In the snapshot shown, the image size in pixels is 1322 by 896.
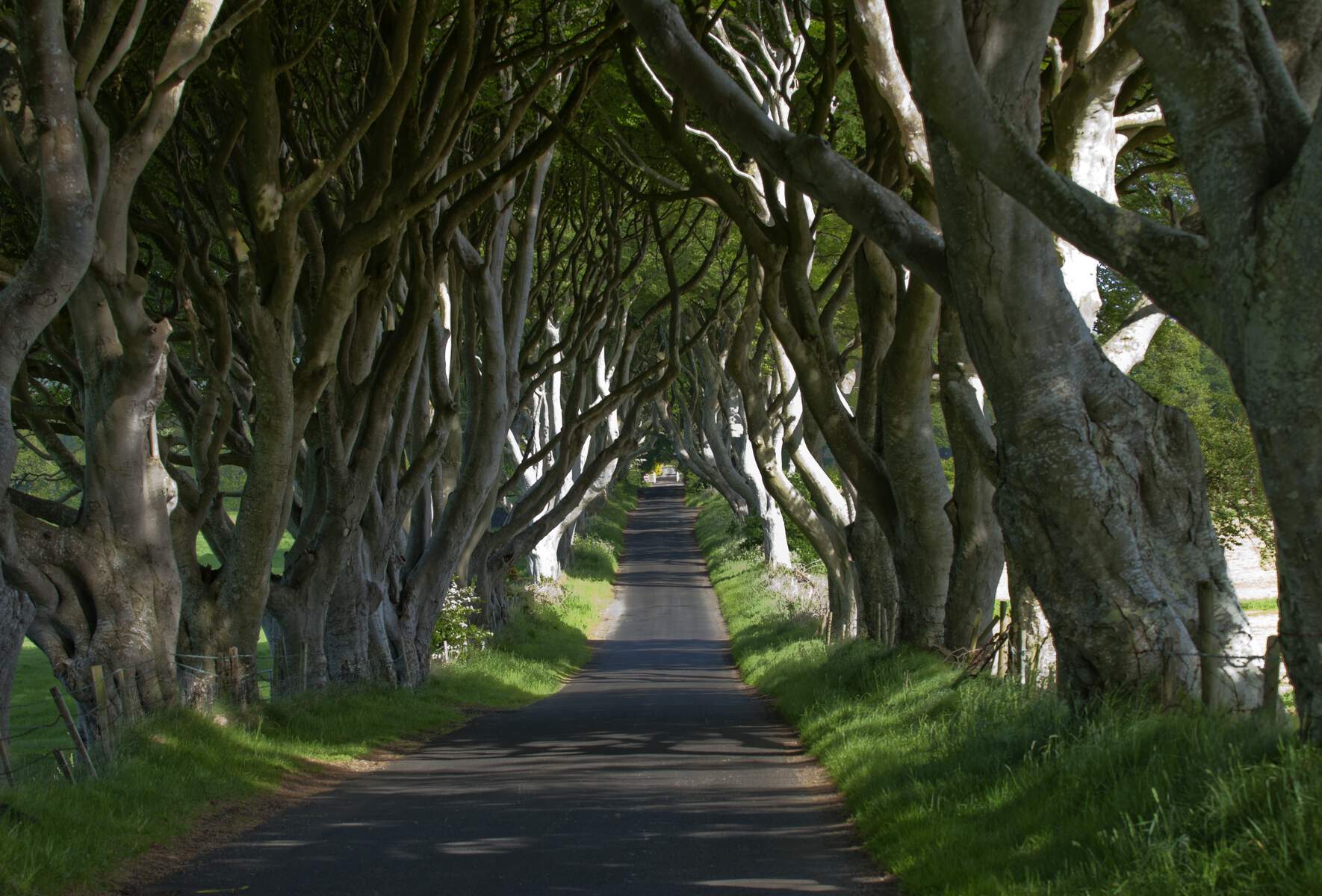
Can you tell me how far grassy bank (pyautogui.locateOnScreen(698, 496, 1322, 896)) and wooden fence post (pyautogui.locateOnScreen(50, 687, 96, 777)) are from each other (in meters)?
4.85

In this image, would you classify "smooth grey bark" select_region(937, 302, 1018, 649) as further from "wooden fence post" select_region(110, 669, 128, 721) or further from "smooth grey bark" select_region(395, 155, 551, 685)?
"smooth grey bark" select_region(395, 155, 551, 685)

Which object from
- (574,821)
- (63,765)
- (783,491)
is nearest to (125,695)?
(63,765)

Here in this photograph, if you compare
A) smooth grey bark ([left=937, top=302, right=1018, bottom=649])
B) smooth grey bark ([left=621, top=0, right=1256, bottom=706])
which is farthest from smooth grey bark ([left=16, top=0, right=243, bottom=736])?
smooth grey bark ([left=937, top=302, right=1018, bottom=649])

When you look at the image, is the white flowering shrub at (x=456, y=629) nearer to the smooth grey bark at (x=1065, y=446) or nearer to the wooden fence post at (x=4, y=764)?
the wooden fence post at (x=4, y=764)

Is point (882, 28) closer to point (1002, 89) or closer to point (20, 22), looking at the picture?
point (1002, 89)

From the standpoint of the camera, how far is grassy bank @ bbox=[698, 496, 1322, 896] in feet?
15.0

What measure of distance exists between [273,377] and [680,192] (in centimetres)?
477

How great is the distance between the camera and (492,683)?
20.1m

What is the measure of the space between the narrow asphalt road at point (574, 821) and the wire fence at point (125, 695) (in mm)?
1441

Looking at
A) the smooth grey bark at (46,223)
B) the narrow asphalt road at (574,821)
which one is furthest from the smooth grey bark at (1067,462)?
the smooth grey bark at (46,223)

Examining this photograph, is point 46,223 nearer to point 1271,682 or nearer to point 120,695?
point 120,695

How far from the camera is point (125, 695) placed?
1017cm

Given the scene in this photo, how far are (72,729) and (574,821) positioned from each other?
3373 millimetres

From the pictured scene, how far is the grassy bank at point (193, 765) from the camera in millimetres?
6742
